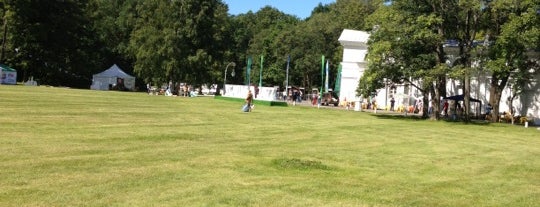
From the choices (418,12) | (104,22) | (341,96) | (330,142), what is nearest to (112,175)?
(330,142)

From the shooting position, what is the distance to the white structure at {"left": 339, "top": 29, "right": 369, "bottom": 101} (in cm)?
6519

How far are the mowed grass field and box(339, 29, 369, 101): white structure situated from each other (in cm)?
4634

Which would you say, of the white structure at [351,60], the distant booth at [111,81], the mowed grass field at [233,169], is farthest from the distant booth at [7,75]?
the mowed grass field at [233,169]

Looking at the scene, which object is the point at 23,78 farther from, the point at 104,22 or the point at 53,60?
the point at 104,22

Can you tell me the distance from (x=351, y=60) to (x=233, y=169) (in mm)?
55822

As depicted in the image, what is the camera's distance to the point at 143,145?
13.6 metres

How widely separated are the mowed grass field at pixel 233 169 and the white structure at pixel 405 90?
1193 inches

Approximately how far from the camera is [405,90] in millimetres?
61375

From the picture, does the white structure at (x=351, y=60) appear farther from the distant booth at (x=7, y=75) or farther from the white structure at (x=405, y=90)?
the distant booth at (x=7, y=75)

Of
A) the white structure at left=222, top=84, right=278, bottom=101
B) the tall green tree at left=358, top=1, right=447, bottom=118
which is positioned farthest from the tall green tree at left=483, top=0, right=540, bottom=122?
the white structure at left=222, top=84, right=278, bottom=101

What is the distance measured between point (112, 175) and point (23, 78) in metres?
74.6

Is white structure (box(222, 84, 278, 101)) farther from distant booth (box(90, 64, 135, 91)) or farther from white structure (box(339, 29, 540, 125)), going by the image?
distant booth (box(90, 64, 135, 91))

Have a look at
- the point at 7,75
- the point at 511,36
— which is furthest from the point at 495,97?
the point at 7,75

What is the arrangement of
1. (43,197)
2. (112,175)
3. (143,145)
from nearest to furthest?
1. (43,197)
2. (112,175)
3. (143,145)
